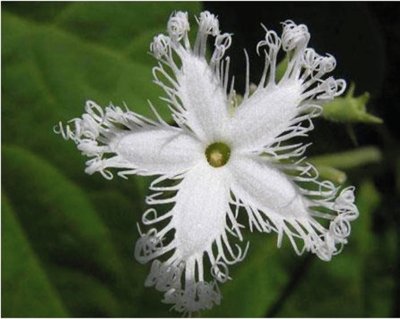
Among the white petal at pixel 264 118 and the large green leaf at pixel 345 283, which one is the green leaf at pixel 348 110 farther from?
the large green leaf at pixel 345 283

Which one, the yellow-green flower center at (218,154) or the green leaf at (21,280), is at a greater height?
the yellow-green flower center at (218,154)

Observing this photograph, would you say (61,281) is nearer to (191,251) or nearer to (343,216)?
(191,251)

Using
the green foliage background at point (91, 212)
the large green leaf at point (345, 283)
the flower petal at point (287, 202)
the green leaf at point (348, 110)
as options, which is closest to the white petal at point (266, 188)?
the flower petal at point (287, 202)

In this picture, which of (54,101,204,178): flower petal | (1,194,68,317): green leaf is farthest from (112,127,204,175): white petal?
(1,194,68,317): green leaf

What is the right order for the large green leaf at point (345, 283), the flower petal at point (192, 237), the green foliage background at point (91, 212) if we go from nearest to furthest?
1. the flower petal at point (192, 237)
2. the green foliage background at point (91, 212)
3. the large green leaf at point (345, 283)

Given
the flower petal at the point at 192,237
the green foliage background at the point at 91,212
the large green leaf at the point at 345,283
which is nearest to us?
the flower petal at the point at 192,237

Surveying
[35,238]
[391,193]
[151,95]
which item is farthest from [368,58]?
[35,238]

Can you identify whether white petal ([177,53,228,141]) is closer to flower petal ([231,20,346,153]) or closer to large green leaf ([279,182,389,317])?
flower petal ([231,20,346,153])

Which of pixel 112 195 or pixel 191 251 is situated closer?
pixel 191 251
